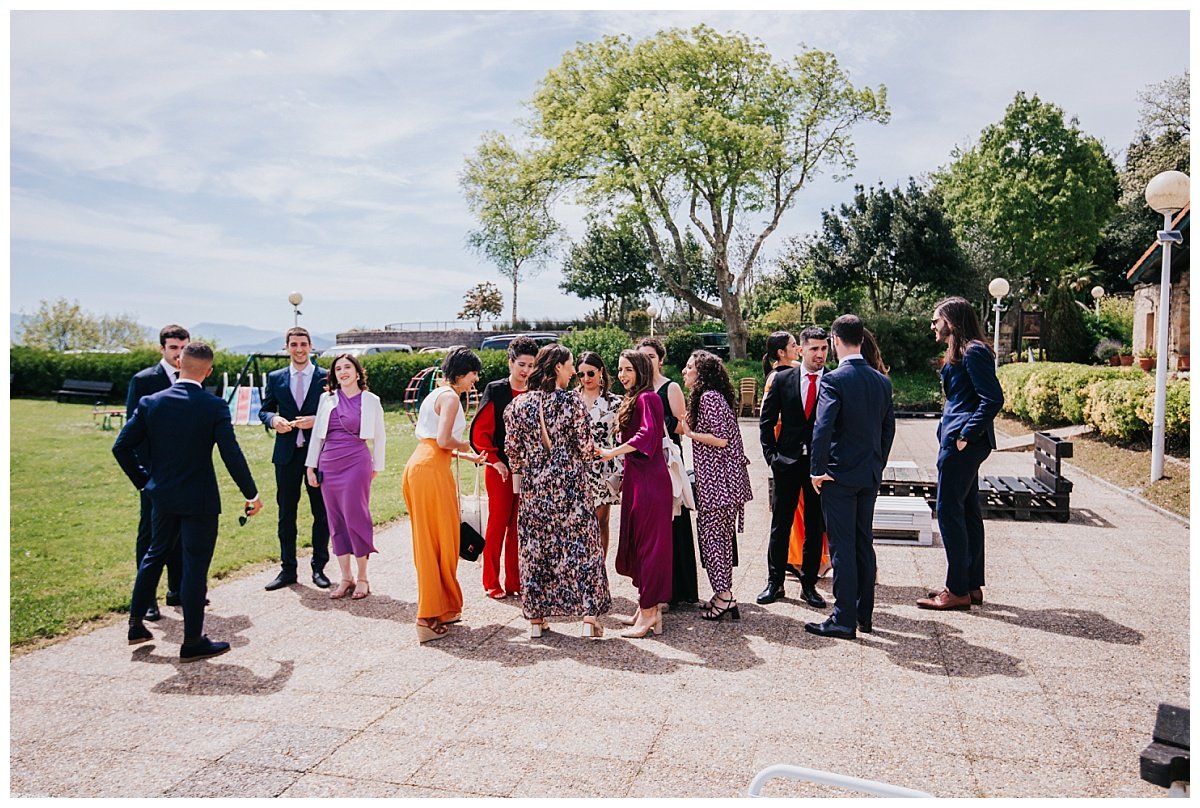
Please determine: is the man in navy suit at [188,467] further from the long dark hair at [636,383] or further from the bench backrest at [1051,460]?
the bench backrest at [1051,460]

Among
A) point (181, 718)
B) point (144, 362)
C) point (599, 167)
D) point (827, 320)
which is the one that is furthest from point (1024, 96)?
point (181, 718)

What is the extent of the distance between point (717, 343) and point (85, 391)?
24.9 m

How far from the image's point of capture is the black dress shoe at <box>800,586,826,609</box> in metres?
5.95

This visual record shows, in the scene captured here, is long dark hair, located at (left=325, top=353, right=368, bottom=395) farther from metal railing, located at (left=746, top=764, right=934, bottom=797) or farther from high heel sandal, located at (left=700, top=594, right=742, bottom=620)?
metal railing, located at (left=746, top=764, right=934, bottom=797)

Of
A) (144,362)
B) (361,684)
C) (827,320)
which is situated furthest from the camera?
(827,320)

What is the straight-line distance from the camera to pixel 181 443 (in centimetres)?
501

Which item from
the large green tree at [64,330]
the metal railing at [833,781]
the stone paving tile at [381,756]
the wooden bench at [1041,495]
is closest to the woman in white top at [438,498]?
the stone paving tile at [381,756]

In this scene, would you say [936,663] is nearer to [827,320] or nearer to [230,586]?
[230,586]

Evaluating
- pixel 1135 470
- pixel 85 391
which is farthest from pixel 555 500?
pixel 85 391

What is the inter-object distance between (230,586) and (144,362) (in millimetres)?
27507

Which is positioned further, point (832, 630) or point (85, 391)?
point (85, 391)

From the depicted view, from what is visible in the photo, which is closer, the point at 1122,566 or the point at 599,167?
the point at 1122,566

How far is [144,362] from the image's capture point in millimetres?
30562

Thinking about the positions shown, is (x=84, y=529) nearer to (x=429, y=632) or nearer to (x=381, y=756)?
(x=429, y=632)
